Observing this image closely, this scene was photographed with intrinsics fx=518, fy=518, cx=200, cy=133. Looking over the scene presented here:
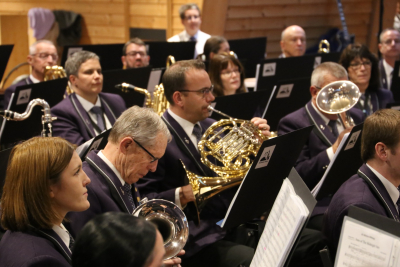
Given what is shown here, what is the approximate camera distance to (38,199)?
5.79 feet

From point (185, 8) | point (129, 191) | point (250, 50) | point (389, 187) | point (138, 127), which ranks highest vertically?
point (185, 8)

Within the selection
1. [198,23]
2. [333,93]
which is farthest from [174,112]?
[198,23]

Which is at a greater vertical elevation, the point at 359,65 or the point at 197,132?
the point at 359,65

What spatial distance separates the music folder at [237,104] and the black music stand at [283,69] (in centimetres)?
81

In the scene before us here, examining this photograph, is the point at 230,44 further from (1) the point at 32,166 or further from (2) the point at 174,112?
(1) the point at 32,166

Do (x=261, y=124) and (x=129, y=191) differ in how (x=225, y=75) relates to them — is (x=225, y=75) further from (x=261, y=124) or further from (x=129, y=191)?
(x=129, y=191)

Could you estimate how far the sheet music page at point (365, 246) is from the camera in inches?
61.7

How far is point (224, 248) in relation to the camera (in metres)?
2.80

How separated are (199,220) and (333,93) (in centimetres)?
136

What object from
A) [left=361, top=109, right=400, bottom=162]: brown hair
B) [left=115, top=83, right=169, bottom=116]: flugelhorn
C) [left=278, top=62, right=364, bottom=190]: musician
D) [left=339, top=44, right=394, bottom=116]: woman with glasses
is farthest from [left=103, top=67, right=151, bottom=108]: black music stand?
[left=361, top=109, right=400, bottom=162]: brown hair

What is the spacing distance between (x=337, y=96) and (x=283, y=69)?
156cm

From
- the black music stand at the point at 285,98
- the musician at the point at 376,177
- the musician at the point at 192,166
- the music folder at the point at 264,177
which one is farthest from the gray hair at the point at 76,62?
the musician at the point at 376,177

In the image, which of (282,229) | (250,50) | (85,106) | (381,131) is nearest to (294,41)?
(250,50)

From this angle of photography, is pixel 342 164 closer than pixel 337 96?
Yes
